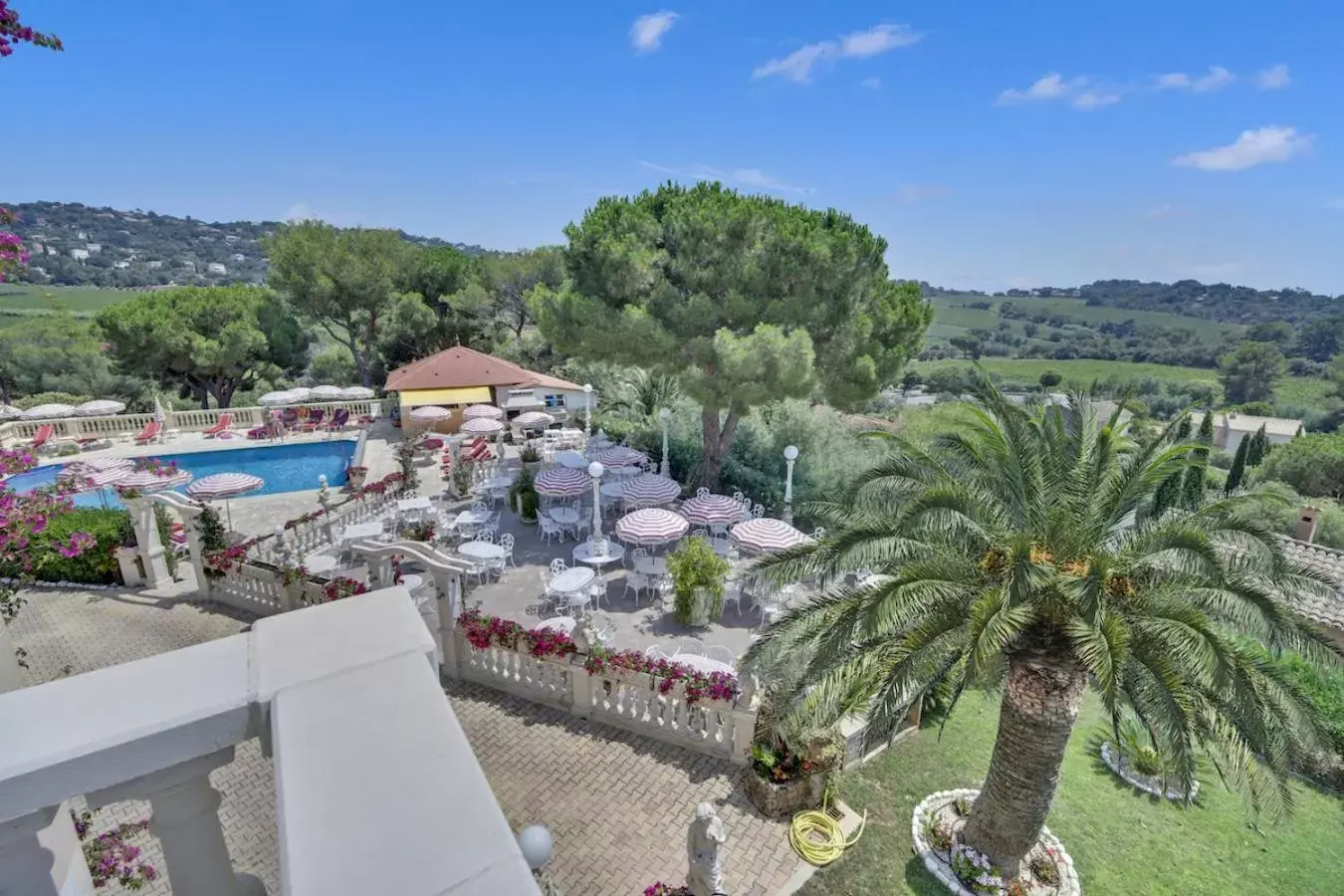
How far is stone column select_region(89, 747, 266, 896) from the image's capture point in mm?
1811

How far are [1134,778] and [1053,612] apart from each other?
224 inches

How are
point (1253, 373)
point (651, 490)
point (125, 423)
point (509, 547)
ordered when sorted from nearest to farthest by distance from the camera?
point (509, 547) < point (651, 490) < point (125, 423) < point (1253, 373)

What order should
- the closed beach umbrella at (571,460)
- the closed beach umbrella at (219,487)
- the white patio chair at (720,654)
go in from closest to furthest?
1. the white patio chair at (720,654)
2. the closed beach umbrella at (219,487)
3. the closed beach umbrella at (571,460)

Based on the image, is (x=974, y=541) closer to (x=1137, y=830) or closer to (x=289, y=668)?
(x=1137, y=830)

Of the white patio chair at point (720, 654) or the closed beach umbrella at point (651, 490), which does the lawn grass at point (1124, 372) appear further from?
the white patio chair at point (720, 654)

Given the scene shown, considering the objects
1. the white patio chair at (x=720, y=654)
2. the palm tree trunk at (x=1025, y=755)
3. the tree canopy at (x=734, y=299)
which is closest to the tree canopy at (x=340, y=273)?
the tree canopy at (x=734, y=299)

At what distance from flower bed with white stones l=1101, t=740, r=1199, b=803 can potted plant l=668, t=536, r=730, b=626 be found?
6.80 meters

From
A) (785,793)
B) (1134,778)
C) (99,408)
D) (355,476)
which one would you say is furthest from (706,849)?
(99,408)

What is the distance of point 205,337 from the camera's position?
3167cm

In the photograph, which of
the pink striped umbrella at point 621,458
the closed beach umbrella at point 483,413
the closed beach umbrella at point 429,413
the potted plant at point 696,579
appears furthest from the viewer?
the closed beach umbrella at point 429,413

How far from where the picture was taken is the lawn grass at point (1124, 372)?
79.1 metres

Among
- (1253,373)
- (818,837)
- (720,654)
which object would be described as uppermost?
(1253,373)

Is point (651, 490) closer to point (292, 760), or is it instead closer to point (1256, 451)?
point (292, 760)

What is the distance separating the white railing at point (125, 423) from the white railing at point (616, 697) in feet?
82.4
